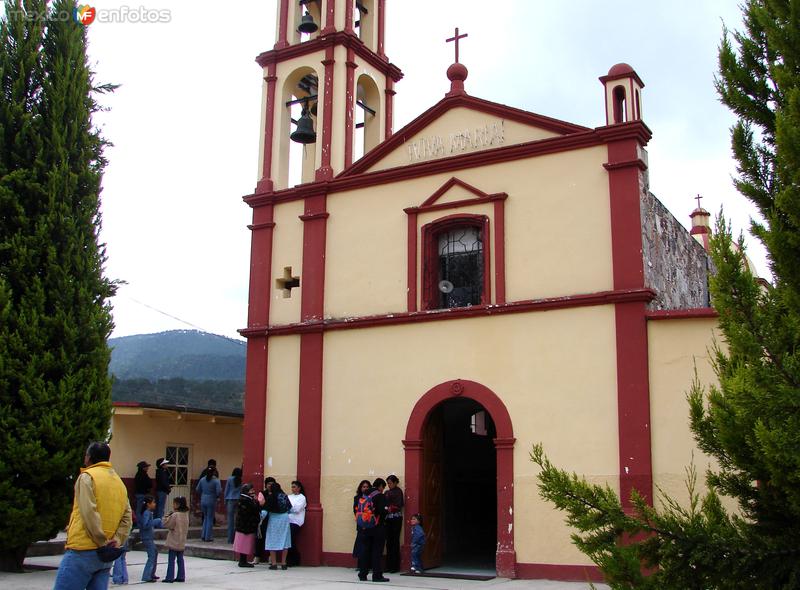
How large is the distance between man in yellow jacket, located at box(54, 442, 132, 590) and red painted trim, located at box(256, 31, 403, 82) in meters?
11.7

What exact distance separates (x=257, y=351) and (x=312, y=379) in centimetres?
138

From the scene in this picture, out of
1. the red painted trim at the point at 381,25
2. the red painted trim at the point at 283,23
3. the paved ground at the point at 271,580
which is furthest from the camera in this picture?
the red painted trim at the point at 381,25

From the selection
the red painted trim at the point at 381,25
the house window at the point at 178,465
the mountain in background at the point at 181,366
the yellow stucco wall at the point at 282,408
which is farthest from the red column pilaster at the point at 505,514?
the mountain in background at the point at 181,366

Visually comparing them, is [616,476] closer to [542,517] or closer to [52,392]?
[542,517]

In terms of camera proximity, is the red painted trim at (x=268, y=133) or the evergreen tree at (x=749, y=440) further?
the red painted trim at (x=268, y=133)

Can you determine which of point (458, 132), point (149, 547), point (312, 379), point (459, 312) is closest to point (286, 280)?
point (312, 379)

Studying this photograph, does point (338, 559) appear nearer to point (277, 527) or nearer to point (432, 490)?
point (277, 527)

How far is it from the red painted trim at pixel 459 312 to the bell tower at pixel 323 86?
9.46ft

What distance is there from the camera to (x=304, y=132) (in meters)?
16.5

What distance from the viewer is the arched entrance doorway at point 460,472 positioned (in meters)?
13.4

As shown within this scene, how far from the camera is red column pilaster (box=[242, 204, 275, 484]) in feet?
51.8

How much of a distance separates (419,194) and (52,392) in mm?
6938

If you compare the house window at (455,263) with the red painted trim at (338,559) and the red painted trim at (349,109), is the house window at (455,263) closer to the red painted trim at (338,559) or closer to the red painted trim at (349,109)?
the red painted trim at (349,109)

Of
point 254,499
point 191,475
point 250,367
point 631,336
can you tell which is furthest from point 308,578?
point 191,475
